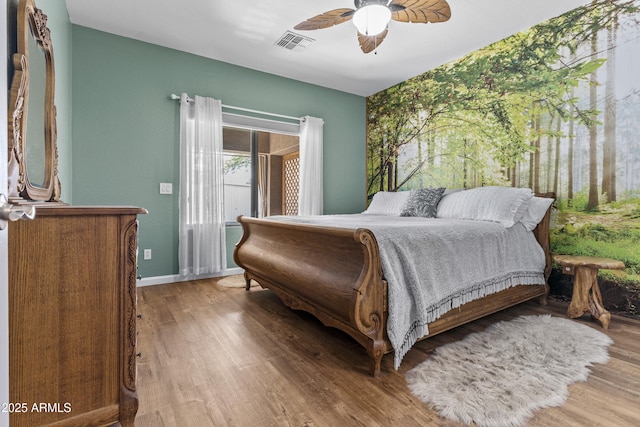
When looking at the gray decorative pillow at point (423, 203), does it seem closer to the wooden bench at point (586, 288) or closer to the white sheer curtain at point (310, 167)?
the wooden bench at point (586, 288)

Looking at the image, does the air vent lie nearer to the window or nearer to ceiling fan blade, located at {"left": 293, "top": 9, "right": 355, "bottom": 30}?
ceiling fan blade, located at {"left": 293, "top": 9, "right": 355, "bottom": 30}

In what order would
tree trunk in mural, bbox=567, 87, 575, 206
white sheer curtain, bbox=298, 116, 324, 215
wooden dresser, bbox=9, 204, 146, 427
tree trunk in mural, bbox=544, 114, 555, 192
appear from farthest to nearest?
white sheer curtain, bbox=298, 116, 324, 215 < tree trunk in mural, bbox=544, 114, 555, 192 < tree trunk in mural, bbox=567, 87, 575, 206 < wooden dresser, bbox=9, 204, 146, 427

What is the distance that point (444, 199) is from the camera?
3.25 metres

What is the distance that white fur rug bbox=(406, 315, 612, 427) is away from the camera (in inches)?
52.6

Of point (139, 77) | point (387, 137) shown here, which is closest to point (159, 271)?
point (139, 77)

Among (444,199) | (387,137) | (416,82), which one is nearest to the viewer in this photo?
(444,199)

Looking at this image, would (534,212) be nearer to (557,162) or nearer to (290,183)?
(557,162)

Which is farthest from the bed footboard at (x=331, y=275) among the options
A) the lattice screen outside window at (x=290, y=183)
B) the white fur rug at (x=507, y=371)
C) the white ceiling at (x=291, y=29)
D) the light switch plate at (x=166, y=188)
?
the lattice screen outside window at (x=290, y=183)

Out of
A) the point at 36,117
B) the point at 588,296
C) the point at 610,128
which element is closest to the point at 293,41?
the point at 36,117

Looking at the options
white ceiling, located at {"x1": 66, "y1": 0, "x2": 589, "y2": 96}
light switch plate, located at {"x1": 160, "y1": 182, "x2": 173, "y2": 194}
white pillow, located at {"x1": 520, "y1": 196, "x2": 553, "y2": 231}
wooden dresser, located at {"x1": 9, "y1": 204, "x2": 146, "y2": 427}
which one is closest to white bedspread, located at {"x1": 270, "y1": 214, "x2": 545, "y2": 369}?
white pillow, located at {"x1": 520, "y1": 196, "x2": 553, "y2": 231}

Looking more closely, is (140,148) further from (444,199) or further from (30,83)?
(444,199)

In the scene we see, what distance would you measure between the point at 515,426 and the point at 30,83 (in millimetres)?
2505

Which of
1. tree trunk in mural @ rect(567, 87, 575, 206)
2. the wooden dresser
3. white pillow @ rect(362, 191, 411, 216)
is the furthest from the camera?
white pillow @ rect(362, 191, 411, 216)

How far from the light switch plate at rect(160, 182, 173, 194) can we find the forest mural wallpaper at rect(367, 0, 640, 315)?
10.5ft
